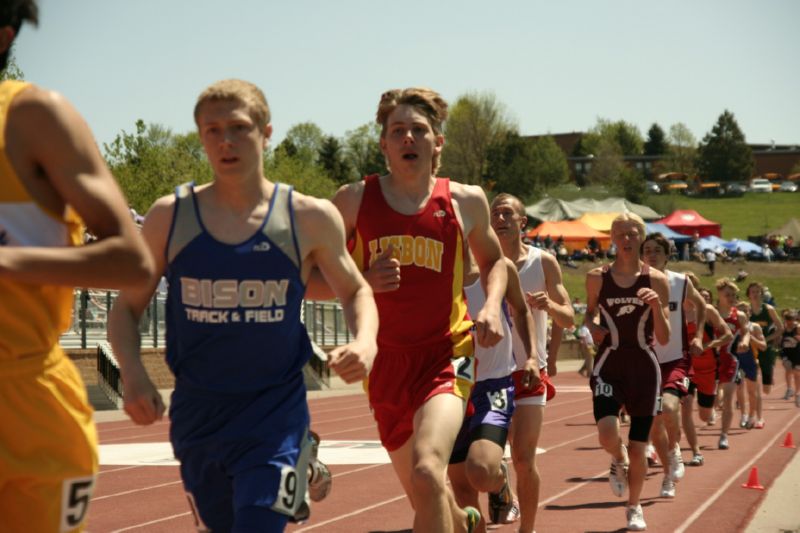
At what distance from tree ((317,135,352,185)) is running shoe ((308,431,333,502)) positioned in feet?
437

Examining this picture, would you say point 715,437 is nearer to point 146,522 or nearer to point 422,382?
point 146,522

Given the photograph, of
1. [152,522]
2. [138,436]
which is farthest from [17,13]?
[138,436]

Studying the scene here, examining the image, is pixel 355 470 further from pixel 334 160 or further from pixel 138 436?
pixel 334 160

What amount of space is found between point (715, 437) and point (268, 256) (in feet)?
49.5

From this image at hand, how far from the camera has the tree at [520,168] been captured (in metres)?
116

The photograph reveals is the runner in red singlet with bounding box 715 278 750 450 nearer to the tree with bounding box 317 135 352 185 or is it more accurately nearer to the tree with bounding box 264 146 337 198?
the tree with bounding box 264 146 337 198

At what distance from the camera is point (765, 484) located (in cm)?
1302

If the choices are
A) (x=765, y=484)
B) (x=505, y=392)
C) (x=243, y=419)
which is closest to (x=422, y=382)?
(x=505, y=392)

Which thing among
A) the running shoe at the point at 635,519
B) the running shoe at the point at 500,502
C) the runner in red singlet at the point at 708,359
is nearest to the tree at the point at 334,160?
the runner in red singlet at the point at 708,359

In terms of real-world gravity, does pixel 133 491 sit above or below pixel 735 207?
above

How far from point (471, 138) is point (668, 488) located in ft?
343

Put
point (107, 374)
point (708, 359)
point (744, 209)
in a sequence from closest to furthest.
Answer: point (708, 359), point (107, 374), point (744, 209)

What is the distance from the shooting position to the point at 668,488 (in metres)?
11.8

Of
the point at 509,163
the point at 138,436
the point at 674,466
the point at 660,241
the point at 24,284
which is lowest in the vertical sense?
the point at 138,436
